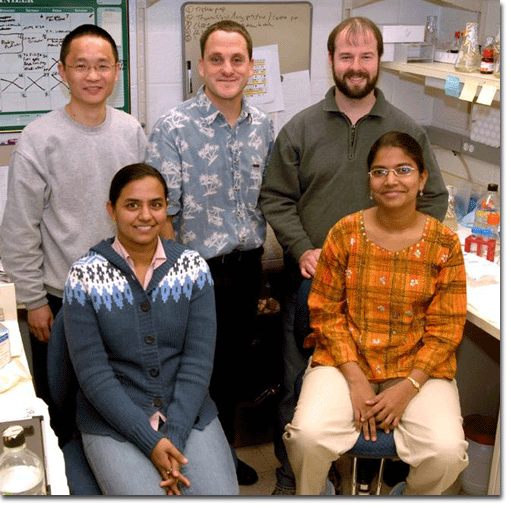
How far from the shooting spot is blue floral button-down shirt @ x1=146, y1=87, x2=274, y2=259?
6.93ft

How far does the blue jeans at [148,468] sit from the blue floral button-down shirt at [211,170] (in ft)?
2.20

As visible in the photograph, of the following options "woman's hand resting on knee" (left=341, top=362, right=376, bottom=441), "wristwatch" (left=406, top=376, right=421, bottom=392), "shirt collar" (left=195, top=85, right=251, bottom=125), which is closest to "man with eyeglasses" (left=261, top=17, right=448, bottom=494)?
"shirt collar" (left=195, top=85, right=251, bottom=125)

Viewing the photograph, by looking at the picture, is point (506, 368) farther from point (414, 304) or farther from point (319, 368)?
point (319, 368)

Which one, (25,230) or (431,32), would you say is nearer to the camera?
(25,230)

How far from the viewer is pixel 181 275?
5.72 feet

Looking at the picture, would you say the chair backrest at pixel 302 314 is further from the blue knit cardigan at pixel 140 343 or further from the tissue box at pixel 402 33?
the tissue box at pixel 402 33

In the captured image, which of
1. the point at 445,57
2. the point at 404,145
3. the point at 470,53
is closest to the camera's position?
the point at 404,145

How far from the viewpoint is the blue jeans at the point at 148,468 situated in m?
1.58

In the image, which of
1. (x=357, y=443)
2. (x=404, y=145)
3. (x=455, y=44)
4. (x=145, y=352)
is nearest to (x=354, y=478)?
(x=357, y=443)

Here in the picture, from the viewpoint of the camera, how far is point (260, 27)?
279 centimetres

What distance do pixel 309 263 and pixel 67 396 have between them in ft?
2.53

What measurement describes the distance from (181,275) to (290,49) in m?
1.45

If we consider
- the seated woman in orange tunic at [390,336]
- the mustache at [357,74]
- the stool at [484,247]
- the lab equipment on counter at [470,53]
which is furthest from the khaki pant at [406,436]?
the lab equipment on counter at [470,53]

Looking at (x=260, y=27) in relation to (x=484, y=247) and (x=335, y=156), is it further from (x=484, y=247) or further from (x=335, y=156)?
(x=484, y=247)
